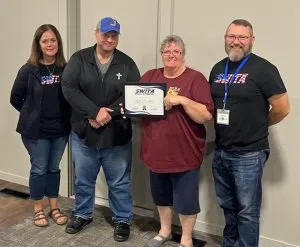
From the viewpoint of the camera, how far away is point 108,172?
272 centimetres

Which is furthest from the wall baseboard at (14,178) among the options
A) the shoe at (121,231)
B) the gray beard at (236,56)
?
the gray beard at (236,56)

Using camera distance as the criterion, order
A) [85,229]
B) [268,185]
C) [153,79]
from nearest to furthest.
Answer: [153,79], [268,185], [85,229]

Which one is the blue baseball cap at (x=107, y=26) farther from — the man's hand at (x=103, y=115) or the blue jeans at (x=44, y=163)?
the blue jeans at (x=44, y=163)

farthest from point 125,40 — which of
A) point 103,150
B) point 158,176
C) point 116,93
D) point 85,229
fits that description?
point 85,229

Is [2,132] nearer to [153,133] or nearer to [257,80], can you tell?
[153,133]

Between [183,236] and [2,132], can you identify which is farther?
[2,132]

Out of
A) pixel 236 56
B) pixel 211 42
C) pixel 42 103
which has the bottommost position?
pixel 42 103

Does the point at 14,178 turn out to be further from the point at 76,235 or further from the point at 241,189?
the point at 241,189

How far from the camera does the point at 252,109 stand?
211cm

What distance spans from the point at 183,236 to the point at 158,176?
0.44 meters

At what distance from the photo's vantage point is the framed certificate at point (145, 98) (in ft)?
7.39

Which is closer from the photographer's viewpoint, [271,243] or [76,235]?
[271,243]

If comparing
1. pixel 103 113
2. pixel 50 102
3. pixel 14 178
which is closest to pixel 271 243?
pixel 103 113

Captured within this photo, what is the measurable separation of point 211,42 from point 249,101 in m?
0.66
